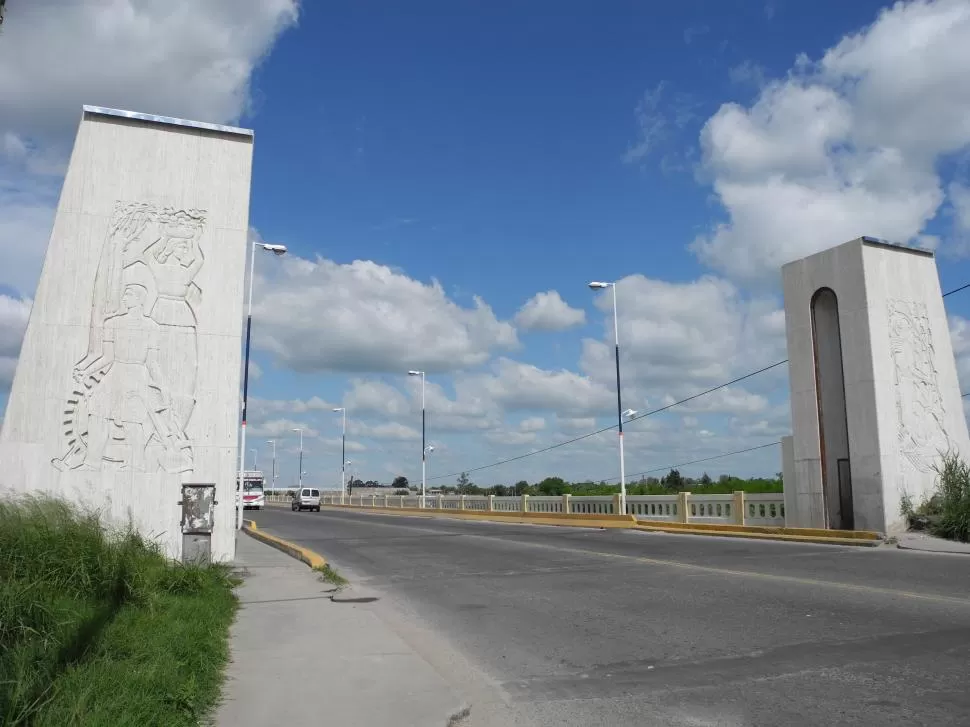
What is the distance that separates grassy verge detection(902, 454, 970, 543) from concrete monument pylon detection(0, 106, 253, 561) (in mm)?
17313

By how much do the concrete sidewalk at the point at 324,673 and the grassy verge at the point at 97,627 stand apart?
0.92 ft

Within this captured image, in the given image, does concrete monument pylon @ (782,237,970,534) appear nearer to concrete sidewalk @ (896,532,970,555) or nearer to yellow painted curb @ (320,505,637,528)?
concrete sidewalk @ (896,532,970,555)

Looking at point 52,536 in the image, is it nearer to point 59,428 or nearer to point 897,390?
point 59,428

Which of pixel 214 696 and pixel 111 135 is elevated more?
pixel 111 135

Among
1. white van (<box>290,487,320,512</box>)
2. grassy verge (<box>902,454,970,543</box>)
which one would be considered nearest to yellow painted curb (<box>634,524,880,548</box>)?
grassy verge (<box>902,454,970,543</box>)

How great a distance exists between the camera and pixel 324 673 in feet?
23.8

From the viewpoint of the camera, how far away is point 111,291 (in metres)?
A: 14.3

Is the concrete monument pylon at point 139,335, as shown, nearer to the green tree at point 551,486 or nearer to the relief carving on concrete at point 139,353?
the relief carving on concrete at point 139,353

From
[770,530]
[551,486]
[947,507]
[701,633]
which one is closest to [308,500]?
[551,486]

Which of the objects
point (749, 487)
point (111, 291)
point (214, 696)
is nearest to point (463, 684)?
point (214, 696)

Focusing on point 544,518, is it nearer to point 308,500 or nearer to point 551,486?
point 308,500

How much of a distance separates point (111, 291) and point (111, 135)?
3.05 meters

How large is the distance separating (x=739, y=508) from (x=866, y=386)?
5999mm

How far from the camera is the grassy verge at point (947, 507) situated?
65.6 ft
